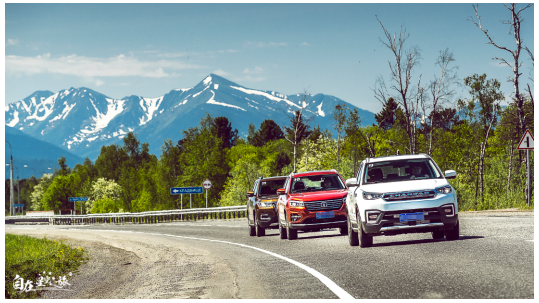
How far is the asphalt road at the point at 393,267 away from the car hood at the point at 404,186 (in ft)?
3.89

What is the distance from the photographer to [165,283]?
10.2m

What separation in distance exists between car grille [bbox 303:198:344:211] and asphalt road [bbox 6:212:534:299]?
0.86 m

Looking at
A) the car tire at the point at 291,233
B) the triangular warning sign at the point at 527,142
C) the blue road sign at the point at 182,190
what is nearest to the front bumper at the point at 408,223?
the car tire at the point at 291,233

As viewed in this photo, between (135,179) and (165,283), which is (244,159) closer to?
(135,179)

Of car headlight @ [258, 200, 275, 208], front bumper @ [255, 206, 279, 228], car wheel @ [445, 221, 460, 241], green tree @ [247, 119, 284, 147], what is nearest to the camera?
car wheel @ [445, 221, 460, 241]

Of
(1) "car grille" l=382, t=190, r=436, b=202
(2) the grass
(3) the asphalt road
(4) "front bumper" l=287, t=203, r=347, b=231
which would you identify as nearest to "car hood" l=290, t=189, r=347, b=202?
(4) "front bumper" l=287, t=203, r=347, b=231

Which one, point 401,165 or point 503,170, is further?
point 503,170

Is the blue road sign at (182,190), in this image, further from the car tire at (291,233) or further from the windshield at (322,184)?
the car tire at (291,233)

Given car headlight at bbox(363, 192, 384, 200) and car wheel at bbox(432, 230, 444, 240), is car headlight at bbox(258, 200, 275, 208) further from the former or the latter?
car headlight at bbox(363, 192, 384, 200)

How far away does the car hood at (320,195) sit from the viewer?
52.0 ft

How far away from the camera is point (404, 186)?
39.2 ft

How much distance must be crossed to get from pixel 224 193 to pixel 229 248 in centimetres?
8096

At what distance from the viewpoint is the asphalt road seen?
25.0 ft

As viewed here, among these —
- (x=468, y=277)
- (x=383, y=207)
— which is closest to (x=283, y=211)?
(x=383, y=207)
